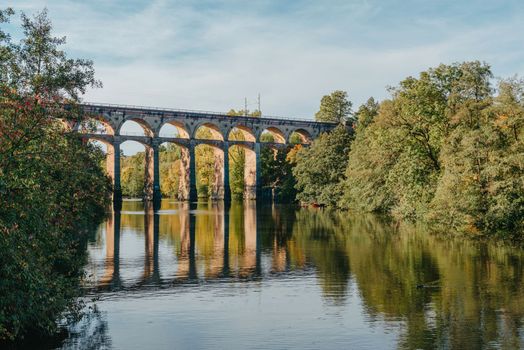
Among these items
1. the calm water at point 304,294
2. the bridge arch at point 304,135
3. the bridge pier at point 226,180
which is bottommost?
the calm water at point 304,294

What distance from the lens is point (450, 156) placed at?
111ft

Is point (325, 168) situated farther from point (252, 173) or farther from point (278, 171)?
point (252, 173)

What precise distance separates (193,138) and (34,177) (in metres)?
74.9

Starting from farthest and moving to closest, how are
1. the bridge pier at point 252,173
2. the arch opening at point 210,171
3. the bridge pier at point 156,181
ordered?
the arch opening at point 210,171 → the bridge pier at point 252,173 → the bridge pier at point 156,181

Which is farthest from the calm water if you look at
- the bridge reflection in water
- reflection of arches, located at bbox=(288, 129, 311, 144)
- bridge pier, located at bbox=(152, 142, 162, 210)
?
reflection of arches, located at bbox=(288, 129, 311, 144)

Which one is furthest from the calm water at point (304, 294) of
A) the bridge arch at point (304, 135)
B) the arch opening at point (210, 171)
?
the bridge arch at point (304, 135)

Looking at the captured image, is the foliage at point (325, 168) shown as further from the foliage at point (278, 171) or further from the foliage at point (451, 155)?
the foliage at point (451, 155)

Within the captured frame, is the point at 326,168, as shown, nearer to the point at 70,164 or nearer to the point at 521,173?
the point at 521,173

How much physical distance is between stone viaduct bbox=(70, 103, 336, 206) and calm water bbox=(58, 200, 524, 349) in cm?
4597

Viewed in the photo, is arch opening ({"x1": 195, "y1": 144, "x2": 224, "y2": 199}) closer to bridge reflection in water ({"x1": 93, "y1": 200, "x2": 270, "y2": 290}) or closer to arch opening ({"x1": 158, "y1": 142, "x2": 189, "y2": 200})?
arch opening ({"x1": 158, "y1": 142, "x2": 189, "y2": 200})

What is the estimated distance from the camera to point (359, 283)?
21031 mm

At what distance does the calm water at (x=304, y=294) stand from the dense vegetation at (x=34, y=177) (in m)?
1.75

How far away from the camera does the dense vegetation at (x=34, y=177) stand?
11.5 meters

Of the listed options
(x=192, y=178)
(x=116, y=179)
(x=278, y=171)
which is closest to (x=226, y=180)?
(x=192, y=178)
